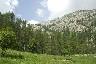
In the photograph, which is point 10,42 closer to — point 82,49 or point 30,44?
point 30,44

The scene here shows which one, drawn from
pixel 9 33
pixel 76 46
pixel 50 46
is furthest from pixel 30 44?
pixel 9 33

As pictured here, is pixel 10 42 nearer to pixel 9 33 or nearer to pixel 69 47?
pixel 9 33

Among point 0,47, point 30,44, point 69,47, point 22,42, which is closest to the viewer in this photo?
point 0,47

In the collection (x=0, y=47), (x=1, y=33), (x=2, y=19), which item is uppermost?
(x=2, y=19)

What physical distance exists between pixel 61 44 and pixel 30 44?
25.3 meters

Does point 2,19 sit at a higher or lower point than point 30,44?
higher

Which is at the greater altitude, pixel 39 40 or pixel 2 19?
pixel 2 19

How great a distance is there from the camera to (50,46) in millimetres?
168625

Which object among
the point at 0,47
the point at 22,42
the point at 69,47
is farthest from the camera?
the point at 22,42

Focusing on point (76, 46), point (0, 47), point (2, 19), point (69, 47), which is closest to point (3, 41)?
point (0, 47)

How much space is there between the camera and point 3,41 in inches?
1068

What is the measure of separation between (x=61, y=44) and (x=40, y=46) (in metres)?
16.5

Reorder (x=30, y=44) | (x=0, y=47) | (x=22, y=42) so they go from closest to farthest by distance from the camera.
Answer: (x=0, y=47), (x=30, y=44), (x=22, y=42)

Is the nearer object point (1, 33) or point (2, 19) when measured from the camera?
point (1, 33)
